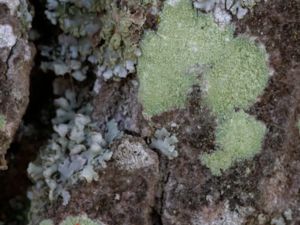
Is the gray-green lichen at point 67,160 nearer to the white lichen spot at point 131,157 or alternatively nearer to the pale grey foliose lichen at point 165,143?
the white lichen spot at point 131,157

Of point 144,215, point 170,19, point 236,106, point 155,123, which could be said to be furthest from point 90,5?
point 144,215

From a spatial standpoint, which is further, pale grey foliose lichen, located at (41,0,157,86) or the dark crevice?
the dark crevice

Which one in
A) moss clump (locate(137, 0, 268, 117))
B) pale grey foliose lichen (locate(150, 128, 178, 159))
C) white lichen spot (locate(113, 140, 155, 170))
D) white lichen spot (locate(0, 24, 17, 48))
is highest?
Answer: moss clump (locate(137, 0, 268, 117))

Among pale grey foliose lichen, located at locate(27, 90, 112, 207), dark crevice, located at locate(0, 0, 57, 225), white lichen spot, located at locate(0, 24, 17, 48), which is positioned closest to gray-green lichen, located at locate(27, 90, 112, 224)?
pale grey foliose lichen, located at locate(27, 90, 112, 207)

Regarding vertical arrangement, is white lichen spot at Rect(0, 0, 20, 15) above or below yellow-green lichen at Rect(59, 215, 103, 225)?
above

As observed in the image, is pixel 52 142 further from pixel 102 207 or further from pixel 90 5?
pixel 90 5

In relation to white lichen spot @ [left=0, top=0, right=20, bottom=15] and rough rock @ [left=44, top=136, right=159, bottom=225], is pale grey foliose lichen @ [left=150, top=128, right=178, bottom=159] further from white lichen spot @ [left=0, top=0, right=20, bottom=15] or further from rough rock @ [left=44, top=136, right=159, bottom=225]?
white lichen spot @ [left=0, top=0, right=20, bottom=15]
